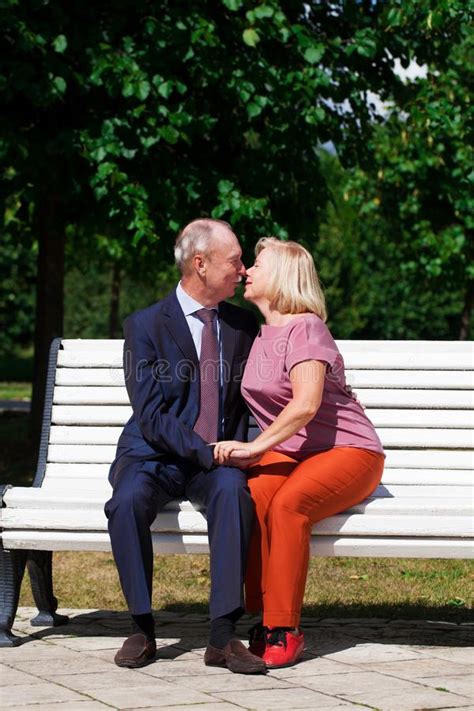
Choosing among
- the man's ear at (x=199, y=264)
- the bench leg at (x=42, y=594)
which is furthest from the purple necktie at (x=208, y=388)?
the bench leg at (x=42, y=594)

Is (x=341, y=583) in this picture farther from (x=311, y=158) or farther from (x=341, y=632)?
(x=311, y=158)

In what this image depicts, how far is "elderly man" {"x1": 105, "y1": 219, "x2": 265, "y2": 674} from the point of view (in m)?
4.48

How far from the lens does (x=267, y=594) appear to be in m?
4.53

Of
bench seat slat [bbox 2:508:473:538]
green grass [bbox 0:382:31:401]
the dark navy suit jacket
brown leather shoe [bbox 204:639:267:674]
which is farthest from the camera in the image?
green grass [bbox 0:382:31:401]

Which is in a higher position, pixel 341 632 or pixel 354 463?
pixel 354 463

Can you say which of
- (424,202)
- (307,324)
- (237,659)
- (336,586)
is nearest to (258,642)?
(237,659)

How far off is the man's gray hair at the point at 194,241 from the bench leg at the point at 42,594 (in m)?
1.40

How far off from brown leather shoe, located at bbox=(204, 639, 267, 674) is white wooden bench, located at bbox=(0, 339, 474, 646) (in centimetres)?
41

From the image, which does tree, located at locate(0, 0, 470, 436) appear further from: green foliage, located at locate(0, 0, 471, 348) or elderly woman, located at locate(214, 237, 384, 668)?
elderly woman, located at locate(214, 237, 384, 668)

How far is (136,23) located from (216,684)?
6.87m

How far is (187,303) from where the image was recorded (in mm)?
5051

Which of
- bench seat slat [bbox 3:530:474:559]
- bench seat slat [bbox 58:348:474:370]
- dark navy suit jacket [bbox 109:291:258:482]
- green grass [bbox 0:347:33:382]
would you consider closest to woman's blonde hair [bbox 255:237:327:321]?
dark navy suit jacket [bbox 109:291:258:482]

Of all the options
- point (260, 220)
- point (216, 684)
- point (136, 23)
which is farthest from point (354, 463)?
point (136, 23)

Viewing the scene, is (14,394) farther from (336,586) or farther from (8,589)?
(8,589)
